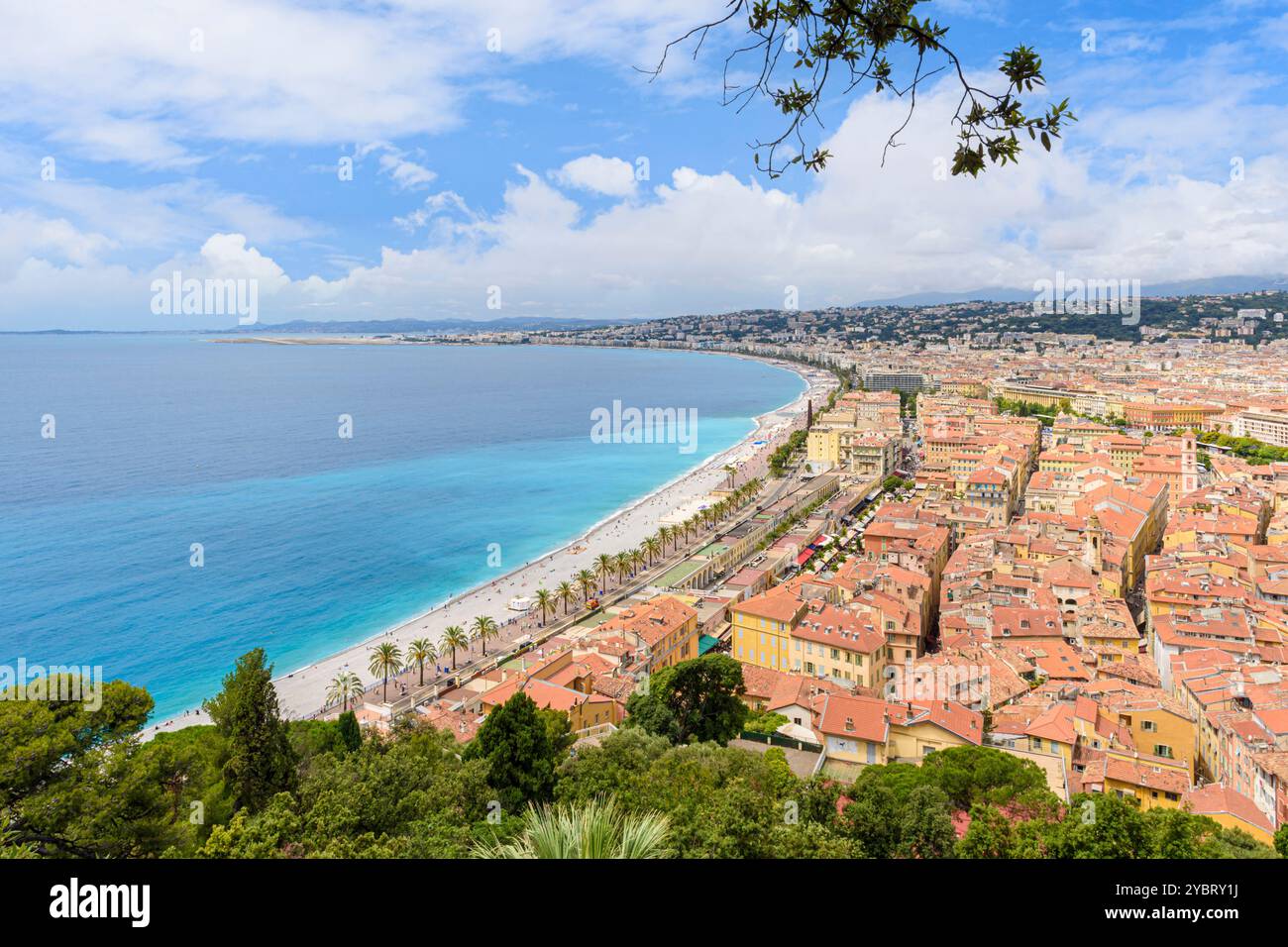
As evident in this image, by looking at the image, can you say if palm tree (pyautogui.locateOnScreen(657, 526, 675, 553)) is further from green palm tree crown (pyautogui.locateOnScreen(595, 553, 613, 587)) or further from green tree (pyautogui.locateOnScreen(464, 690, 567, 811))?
green tree (pyautogui.locateOnScreen(464, 690, 567, 811))

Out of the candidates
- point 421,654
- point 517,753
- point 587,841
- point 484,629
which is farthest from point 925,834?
point 484,629

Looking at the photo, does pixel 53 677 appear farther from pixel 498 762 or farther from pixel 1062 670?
pixel 1062 670

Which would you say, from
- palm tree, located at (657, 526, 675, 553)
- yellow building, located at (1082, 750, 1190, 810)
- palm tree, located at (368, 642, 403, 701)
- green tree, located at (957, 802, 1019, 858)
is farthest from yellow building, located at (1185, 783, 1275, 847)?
palm tree, located at (657, 526, 675, 553)

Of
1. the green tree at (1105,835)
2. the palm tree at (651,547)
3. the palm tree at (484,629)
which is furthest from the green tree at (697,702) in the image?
the palm tree at (651,547)

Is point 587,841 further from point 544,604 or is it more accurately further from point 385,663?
point 544,604

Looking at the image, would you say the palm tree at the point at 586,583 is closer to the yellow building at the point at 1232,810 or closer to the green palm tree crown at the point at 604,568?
the green palm tree crown at the point at 604,568
